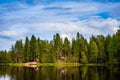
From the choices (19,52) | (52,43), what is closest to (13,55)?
(19,52)

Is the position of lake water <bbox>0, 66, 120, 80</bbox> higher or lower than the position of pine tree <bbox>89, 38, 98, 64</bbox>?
lower

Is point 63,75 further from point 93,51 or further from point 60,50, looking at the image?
point 60,50

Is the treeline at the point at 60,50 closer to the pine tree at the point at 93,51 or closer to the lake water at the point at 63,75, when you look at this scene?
the pine tree at the point at 93,51

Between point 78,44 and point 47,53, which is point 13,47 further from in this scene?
point 78,44

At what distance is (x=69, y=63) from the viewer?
6053 inches

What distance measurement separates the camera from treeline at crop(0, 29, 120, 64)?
143137mm

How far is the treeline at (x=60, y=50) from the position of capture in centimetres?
14314

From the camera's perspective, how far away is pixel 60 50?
168750 mm

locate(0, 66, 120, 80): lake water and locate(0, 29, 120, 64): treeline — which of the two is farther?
locate(0, 29, 120, 64): treeline

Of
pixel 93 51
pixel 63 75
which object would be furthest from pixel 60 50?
pixel 63 75

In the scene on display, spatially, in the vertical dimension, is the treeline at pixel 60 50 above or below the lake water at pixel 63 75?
above

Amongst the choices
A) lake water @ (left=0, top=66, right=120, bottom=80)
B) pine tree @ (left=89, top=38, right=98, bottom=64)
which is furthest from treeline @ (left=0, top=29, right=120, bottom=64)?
lake water @ (left=0, top=66, right=120, bottom=80)

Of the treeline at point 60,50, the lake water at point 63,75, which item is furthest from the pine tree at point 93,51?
the lake water at point 63,75

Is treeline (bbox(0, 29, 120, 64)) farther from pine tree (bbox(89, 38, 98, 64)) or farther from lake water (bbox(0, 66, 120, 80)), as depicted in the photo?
lake water (bbox(0, 66, 120, 80))
